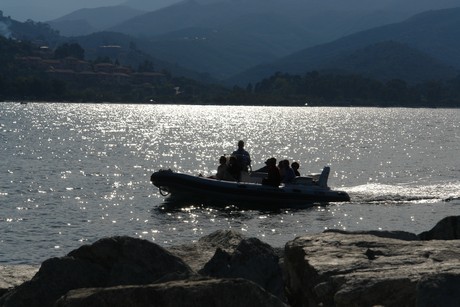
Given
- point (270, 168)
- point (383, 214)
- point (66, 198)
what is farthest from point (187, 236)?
point (66, 198)

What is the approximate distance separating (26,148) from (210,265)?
231ft

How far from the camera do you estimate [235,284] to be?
7699mm

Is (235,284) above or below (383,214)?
above

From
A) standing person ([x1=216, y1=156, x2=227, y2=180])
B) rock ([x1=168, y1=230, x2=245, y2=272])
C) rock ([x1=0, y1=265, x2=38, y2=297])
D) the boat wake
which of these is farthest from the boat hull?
rock ([x1=0, y1=265, x2=38, y2=297])

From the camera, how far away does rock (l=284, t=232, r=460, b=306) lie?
27.6 ft

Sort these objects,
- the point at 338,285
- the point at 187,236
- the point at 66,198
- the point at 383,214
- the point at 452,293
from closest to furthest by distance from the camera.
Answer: the point at 452,293, the point at 338,285, the point at 187,236, the point at 383,214, the point at 66,198

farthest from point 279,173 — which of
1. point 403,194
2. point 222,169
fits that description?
→ point 403,194

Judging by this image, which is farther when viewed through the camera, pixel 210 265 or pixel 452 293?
pixel 210 265

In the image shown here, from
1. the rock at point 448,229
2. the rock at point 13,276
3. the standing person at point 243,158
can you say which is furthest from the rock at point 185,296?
the standing person at point 243,158

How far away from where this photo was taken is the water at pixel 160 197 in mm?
30047

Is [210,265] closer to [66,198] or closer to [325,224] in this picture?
[325,224]

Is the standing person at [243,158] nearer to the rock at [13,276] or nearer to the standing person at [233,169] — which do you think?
the standing person at [233,169]

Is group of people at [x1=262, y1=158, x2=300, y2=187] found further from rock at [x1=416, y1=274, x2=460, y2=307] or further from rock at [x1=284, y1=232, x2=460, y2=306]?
rock at [x1=416, y1=274, x2=460, y2=307]

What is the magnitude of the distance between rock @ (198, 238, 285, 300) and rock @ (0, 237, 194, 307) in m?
0.95
